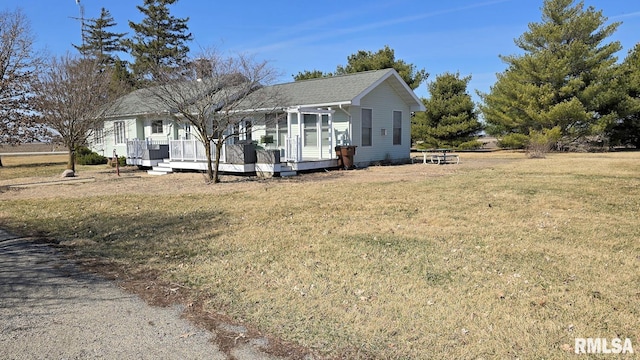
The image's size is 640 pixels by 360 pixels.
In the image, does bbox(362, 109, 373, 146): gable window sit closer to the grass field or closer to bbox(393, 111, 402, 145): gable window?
bbox(393, 111, 402, 145): gable window

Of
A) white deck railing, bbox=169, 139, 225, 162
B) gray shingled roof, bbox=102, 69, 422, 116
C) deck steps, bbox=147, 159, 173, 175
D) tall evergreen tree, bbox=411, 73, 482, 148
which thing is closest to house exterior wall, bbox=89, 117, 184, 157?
gray shingled roof, bbox=102, 69, 422, 116

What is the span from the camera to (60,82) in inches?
658

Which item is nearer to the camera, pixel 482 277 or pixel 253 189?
pixel 482 277

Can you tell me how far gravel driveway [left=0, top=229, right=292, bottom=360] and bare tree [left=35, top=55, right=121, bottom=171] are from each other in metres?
13.3

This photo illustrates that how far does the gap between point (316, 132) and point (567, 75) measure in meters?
21.3

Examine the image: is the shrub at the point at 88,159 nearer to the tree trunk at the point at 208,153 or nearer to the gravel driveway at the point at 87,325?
the tree trunk at the point at 208,153

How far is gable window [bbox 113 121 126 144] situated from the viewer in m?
25.4

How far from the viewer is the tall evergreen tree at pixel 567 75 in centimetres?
2742

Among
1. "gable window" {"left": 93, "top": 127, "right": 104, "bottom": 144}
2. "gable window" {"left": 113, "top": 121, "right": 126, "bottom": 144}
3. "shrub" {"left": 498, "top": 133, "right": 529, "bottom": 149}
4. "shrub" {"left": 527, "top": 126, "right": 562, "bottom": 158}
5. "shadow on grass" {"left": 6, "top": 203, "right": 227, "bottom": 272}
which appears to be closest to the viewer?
"shadow on grass" {"left": 6, "top": 203, "right": 227, "bottom": 272}

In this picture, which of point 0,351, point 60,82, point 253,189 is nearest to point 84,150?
point 60,82

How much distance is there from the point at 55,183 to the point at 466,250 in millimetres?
14207

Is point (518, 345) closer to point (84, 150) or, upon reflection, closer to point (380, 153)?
point (380, 153)

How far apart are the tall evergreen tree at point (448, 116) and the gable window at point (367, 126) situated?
15.5 m

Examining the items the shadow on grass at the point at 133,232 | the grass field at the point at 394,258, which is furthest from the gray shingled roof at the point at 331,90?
the shadow on grass at the point at 133,232
